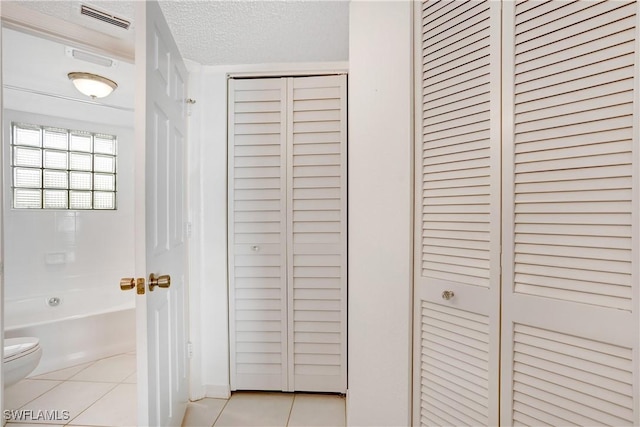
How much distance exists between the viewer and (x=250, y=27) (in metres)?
1.63

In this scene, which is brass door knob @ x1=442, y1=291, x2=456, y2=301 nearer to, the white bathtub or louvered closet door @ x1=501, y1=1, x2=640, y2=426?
louvered closet door @ x1=501, y1=1, x2=640, y2=426

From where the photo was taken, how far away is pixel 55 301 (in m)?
2.97

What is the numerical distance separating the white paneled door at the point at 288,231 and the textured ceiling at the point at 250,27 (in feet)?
0.60

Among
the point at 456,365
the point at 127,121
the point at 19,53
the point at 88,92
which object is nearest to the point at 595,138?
the point at 456,365

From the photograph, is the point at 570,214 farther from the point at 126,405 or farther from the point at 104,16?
the point at 126,405

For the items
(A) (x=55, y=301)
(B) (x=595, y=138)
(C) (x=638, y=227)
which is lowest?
(A) (x=55, y=301)

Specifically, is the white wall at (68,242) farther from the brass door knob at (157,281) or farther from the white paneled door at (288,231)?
the brass door knob at (157,281)

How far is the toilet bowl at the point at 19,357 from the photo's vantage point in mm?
1761

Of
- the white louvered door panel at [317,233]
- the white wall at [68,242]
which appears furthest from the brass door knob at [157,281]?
the white wall at [68,242]

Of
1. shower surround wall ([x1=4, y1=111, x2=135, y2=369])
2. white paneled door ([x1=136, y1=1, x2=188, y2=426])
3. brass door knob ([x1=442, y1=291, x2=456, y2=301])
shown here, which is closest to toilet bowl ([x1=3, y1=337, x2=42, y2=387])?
shower surround wall ([x1=4, y1=111, x2=135, y2=369])

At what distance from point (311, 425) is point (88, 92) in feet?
8.43

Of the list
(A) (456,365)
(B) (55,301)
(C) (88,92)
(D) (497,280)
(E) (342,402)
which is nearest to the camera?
(D) (497,280)

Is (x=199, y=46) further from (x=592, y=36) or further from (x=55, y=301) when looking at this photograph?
(x=55, y=301)

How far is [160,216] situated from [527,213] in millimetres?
1380
